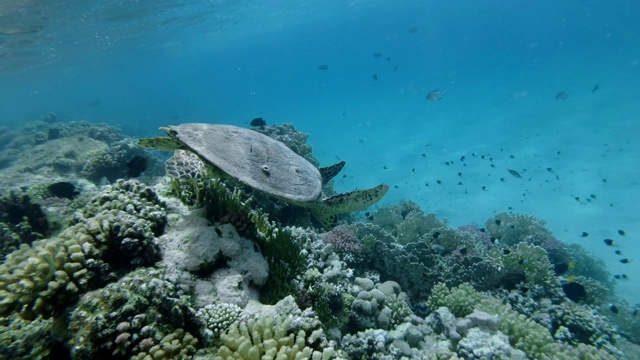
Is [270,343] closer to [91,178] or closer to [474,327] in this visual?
[474,327]

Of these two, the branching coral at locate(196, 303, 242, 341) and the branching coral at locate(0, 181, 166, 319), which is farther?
the branching coral at locate(196, 303, 242, 341)

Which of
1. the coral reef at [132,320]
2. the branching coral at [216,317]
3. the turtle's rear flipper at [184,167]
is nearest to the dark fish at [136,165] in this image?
the turtle's rear flipper at [184,167]

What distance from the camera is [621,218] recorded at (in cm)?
1991

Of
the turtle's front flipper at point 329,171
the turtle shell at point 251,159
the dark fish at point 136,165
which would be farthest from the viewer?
the dark fish at point 136,165

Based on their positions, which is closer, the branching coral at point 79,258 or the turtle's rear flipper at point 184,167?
the branching coral at point 79,258

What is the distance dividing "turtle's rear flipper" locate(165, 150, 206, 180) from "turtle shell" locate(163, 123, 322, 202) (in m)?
0.58

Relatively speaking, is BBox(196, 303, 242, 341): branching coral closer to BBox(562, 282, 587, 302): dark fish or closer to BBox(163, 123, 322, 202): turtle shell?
BBox(163, 123, 322, 202): turtle shell

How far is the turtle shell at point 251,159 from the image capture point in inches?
154

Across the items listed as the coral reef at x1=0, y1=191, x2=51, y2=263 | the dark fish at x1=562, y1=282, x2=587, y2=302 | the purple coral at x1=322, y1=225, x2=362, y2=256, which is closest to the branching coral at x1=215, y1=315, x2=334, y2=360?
the purple coral at x1=322, y1=225, x2=362, y2=256

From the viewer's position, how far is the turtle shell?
3.90 meters

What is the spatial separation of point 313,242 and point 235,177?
10.7 ft

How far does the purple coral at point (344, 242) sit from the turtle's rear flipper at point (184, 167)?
361 cm

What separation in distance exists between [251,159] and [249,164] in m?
0.14

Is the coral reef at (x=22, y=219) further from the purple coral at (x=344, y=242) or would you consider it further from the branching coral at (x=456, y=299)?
the branching coral at (x=456, y=299)
